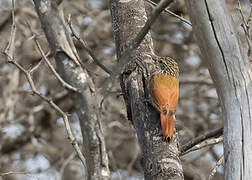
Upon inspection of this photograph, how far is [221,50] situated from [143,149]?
3.13 ft

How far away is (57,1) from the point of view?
2.81 meters

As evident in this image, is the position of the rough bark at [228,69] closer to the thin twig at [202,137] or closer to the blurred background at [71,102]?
the thin twig at [202,137]

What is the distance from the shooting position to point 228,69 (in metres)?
3.46

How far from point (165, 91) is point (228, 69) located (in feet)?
5.54

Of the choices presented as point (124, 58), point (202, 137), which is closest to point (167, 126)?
point (202, 137)

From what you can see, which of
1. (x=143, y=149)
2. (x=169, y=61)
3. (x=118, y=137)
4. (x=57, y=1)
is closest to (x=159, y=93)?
Result: (x=169, y=61)

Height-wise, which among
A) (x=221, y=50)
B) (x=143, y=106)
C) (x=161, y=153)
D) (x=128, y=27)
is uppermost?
(x=128, y=27)

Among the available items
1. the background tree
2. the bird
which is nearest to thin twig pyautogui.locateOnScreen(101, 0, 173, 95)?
the bird

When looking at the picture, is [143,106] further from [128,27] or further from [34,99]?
[34,99]

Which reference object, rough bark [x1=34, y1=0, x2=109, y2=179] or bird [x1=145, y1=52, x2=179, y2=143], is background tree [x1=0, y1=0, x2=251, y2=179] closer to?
bird [x1=145, y1=52, x2=179, y2=143]

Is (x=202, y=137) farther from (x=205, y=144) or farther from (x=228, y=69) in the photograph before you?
(x=228, y=69)

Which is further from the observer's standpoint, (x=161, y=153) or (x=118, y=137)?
(x=118, y=137)

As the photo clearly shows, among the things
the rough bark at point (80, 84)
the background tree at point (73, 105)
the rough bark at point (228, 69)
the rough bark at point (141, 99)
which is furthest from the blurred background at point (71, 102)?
the rough bark at point (80, 84)

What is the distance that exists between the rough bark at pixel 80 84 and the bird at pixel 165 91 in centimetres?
132
